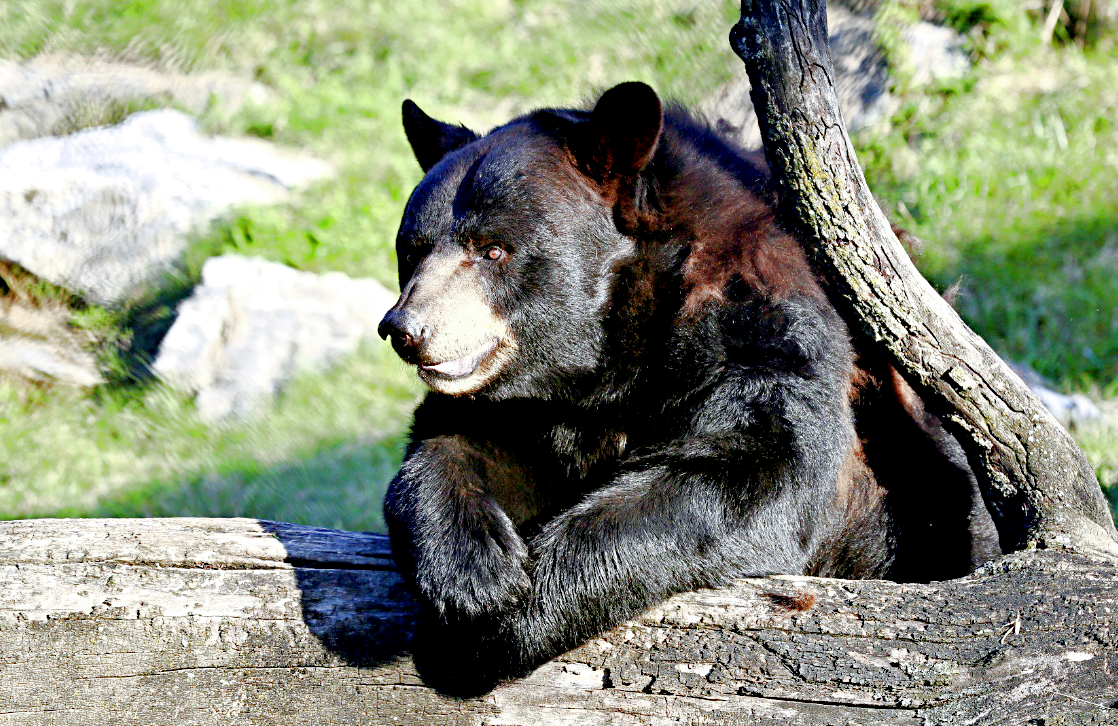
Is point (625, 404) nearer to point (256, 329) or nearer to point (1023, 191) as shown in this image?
point (256, 329)

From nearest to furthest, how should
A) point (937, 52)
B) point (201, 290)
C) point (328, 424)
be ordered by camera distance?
point (328, 424) → point (201, 290) → point (937, 52)

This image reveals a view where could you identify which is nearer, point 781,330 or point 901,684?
point 901,684

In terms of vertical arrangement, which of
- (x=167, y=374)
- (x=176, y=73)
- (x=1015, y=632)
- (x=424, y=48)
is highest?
(x=1015, y=632)

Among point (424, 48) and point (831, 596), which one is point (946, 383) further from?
point (424, 48)

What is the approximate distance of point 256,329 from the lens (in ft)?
25.0

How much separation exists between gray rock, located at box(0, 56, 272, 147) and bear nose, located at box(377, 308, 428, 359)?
6676mm

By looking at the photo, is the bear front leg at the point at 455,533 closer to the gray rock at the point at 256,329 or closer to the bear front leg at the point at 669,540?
the bear front leg at the point at 669,540

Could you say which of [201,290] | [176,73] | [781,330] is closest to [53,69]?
[176,73]

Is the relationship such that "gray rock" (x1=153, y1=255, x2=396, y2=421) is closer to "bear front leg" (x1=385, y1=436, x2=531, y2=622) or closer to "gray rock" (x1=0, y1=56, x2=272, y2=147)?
"gray rock" (x1=0, y1=56, x2=272, y2=147)

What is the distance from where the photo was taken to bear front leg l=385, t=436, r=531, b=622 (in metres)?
3.02

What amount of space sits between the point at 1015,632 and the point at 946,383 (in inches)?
30.7

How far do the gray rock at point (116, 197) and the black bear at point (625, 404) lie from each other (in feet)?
16.4

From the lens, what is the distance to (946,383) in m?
3.19

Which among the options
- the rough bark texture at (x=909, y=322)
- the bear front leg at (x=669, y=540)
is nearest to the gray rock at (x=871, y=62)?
the rough bark texture at (x=909, y=322)
